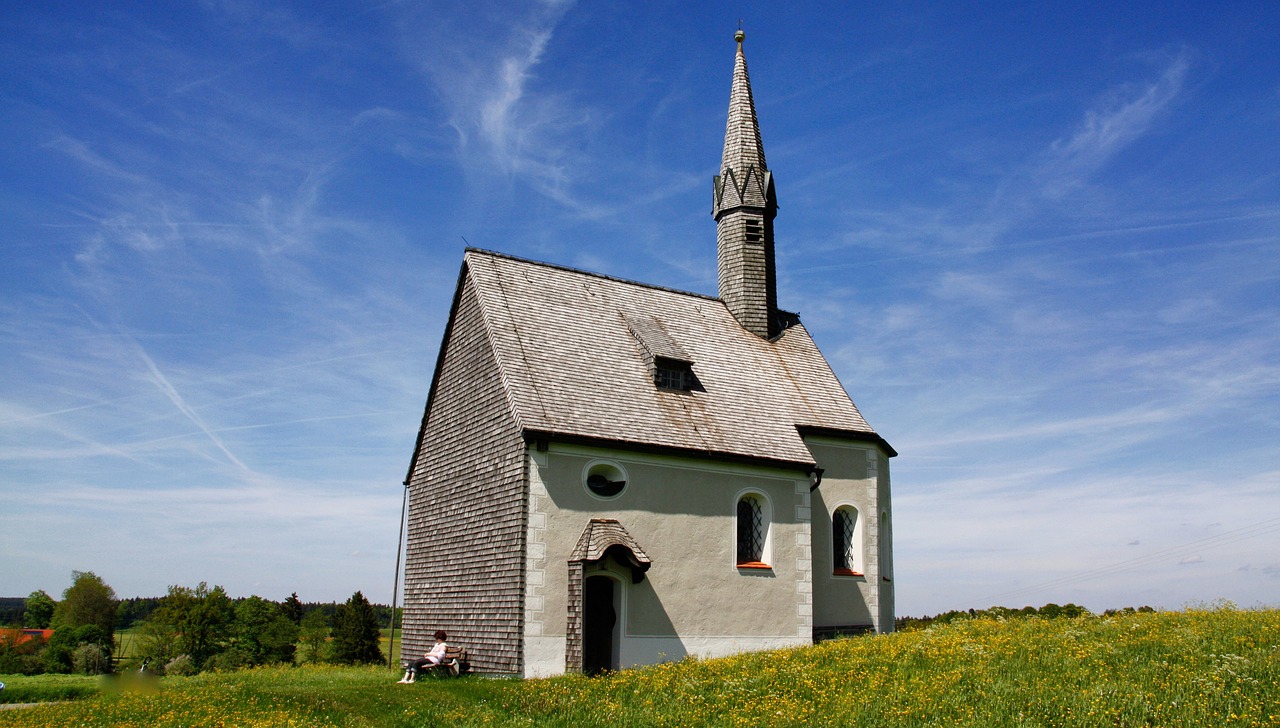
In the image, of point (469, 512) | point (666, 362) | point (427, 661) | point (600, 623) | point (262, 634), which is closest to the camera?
point (427, 661)

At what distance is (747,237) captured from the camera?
92.2ft

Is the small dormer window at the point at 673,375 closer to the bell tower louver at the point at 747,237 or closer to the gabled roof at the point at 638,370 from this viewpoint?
the gabled roof at the point at 638,370

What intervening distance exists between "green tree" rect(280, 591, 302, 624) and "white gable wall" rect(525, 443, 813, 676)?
108ft

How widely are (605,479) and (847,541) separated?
7975 millimetres

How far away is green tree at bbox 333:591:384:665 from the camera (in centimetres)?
3494

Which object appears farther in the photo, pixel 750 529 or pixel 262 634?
pixel 262 634

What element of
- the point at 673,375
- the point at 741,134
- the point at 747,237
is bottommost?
the point at 673,375

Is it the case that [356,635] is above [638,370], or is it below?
below

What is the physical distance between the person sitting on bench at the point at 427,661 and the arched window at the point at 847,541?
34.5ft

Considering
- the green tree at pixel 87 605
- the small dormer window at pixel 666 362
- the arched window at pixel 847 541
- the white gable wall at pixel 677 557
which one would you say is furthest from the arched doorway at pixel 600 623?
the green tree at pixel 87 605

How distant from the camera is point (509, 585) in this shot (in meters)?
18.3

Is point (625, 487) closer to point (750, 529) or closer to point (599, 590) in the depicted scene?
point (599, 590)

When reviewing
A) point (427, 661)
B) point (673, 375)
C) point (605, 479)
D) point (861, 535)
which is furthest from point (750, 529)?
point (427, 661)

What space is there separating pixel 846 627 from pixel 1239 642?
9.99 m
